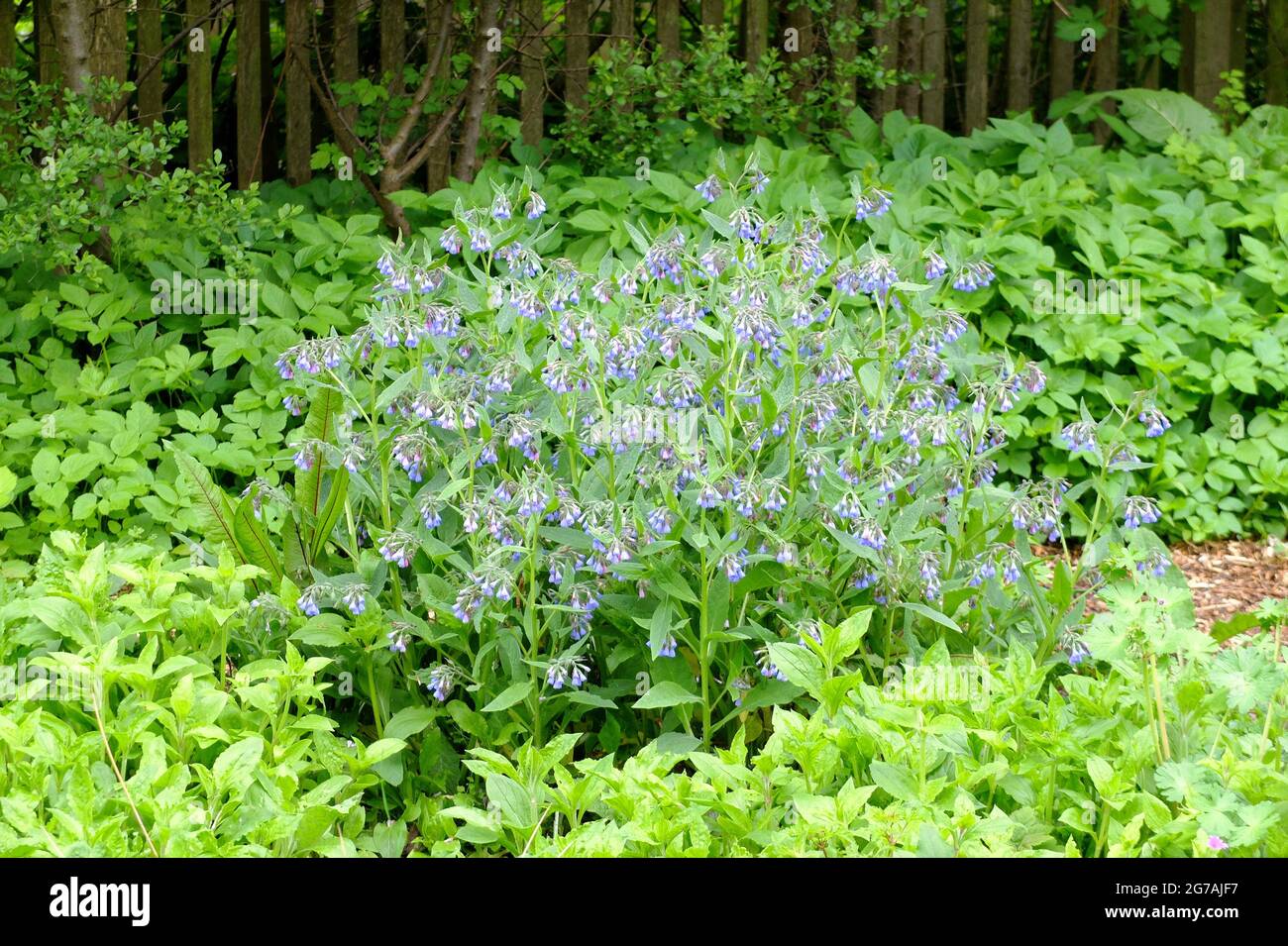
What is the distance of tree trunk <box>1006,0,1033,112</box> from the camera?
765 cm

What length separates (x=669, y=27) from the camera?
6.88 meters

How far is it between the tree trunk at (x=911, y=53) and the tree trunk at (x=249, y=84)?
3229 millimetres

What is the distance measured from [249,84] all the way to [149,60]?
45 centimetres

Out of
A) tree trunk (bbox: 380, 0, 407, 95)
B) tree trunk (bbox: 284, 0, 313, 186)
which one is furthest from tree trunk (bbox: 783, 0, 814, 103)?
tree trunk (bbox: 284, 0, 313, 186)

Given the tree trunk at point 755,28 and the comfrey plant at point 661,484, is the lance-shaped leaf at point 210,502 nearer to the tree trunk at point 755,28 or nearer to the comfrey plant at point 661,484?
the comfrey plant at point 661,484

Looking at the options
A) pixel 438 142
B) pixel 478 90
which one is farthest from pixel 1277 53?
pixel 438 142

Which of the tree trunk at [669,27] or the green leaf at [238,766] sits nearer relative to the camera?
the green leaf at [238,766]

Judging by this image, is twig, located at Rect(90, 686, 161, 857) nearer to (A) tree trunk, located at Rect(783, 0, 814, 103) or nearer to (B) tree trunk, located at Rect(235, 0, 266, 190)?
(B) tree trunk, located at Rect(235, 0, 266, 190)

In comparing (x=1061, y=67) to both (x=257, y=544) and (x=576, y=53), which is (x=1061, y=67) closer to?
(x=576, y=53)

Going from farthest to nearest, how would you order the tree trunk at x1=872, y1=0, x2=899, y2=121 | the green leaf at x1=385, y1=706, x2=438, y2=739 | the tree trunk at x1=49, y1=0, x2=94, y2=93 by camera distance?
the tree trunk at x1=872, y1=0, x2=899, y2=121
the tree trunk at x1=49, y1=0, x2=94, y2=93
the green leaf at x1=385, y1=706, x2=438, y2=739

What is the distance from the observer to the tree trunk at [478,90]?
6.17 meters

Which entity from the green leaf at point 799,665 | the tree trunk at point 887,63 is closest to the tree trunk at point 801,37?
the tree trunk at point 887,63

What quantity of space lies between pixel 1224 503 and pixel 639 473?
3.22 m

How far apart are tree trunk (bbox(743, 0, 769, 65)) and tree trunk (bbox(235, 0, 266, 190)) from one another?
232 cm
